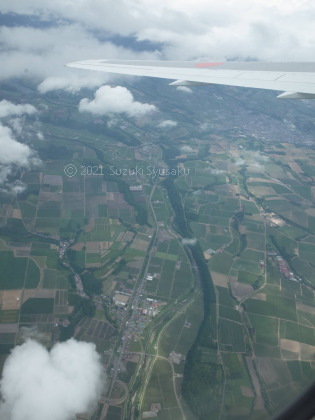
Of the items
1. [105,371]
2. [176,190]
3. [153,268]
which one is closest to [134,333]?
[105,371]

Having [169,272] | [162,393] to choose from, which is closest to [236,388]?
[162,393]

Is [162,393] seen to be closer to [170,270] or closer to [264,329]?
[264,329]

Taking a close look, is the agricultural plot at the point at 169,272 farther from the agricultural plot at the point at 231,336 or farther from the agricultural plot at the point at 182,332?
the agricultural plot at the point at 231,336

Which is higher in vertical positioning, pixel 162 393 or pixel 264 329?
pixel 264 329

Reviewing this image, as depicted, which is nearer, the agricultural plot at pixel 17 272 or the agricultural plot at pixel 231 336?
the agricultural plot at pixel 231 336

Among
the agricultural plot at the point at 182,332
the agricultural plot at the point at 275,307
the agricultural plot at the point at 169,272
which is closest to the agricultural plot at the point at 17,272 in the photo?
the agricultural plot at the point at 169,272

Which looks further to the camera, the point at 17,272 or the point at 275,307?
the point at 17,272

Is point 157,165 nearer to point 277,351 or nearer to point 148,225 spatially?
point 148,225
